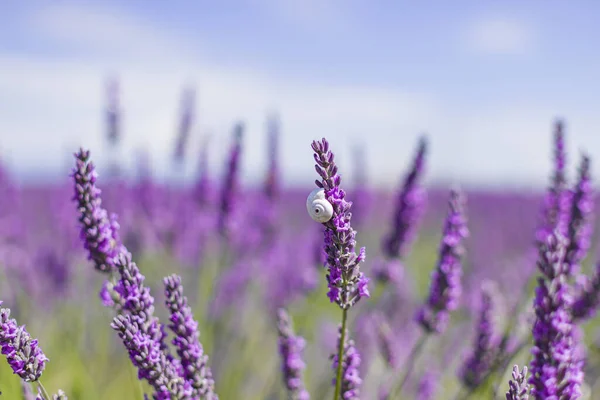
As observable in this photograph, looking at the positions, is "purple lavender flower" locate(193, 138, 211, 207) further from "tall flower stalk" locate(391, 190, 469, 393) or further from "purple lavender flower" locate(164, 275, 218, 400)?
"purple lavender flower" locate(164, 275, 218, 400)

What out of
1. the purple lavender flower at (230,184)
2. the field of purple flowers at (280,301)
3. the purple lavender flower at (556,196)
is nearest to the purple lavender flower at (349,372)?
the field of purple flowers at (280,301)

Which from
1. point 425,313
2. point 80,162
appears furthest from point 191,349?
point 425,313

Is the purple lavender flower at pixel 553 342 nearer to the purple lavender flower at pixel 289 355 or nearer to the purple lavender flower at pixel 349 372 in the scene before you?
the purple lavender flower at pixel 349 372

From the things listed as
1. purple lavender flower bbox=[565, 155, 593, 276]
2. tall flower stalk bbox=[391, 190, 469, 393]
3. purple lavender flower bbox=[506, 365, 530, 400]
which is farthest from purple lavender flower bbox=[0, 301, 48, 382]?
purple lavender flower bbox=[565, 155, 593, 276]

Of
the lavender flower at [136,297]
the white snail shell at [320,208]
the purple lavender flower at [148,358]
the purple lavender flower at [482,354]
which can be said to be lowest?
the purple lavender flower at [482,354]

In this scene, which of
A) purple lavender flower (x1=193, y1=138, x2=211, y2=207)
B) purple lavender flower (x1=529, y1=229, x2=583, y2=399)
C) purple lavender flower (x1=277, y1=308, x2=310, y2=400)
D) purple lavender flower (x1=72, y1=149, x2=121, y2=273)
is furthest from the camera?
purple lavender flower (x1=193, y1=138, x2=211, y2=207)

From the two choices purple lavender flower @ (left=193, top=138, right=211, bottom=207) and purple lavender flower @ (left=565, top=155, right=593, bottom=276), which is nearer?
purple lavender flower @ (left=565, top=155, right=593, bottom=276)

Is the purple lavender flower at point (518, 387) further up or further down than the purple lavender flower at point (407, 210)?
further down
